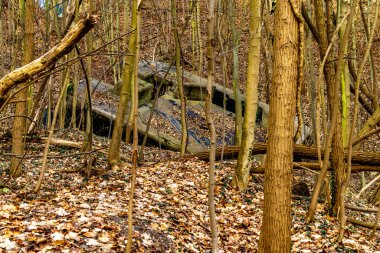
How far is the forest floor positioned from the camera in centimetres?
463

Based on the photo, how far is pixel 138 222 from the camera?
546 centimetres

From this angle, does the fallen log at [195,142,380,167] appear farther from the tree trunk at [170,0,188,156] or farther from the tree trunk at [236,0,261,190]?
the tree trunk at [170,0,188,156]

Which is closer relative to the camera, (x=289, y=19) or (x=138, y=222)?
(x=289, y=19)

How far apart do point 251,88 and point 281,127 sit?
365 cm

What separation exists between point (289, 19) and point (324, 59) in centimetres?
285

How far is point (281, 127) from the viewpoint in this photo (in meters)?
4.09

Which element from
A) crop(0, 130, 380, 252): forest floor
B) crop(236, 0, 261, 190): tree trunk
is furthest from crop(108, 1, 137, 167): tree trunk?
crop(236, 0, 261, 190): tree trunk

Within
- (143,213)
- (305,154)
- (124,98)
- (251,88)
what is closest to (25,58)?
(124,98)

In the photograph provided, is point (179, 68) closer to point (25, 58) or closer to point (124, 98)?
point (124, 98)

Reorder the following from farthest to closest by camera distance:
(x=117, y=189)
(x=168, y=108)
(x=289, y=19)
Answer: (x=168, y=108), (x=117, y=189), (x=289, y=19)

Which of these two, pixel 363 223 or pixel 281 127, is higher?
pixel 281 127

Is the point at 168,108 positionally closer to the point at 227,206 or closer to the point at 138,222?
the point at 227,206

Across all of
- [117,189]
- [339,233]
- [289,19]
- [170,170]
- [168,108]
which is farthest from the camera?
[168,108]

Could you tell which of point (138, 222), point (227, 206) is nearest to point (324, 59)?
point (227, 206)
